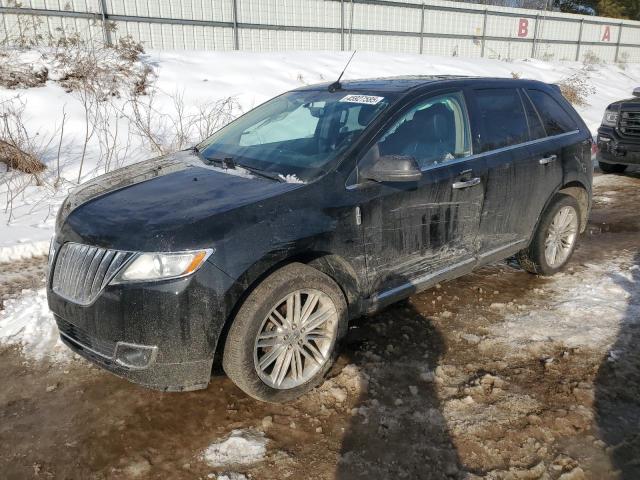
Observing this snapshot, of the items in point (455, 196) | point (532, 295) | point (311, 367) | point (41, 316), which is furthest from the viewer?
point (532, 295)

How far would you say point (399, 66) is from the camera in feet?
54.9

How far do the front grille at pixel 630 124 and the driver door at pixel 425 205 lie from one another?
598cm

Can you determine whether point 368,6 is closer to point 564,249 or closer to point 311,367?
point 564,249

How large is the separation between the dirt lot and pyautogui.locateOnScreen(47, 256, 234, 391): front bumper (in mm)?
402

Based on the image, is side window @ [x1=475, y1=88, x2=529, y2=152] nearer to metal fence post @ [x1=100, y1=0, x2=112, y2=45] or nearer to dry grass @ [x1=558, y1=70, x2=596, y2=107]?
metal fence post @ [x1=100, y1=0, x2=112, y2=45]

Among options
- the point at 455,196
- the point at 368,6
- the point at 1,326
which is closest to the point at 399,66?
the point at 368,6

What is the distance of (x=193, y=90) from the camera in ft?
36.5

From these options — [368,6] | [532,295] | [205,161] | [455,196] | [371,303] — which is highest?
[368,6]

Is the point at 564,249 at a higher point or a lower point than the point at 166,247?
lower

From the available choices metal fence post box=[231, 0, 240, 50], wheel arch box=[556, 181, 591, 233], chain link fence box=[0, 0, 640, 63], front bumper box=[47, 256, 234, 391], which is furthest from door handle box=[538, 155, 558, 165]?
metal fence post box=[231, 0, 240, 50]

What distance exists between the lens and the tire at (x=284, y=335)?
260 cm

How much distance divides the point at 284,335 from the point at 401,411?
79 centimetres

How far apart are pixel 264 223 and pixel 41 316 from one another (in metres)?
2.27

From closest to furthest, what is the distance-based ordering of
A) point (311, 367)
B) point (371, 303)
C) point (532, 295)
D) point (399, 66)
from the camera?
point (311, 367) → point (371, 303) → point (532, 295) → point (399, 66)
